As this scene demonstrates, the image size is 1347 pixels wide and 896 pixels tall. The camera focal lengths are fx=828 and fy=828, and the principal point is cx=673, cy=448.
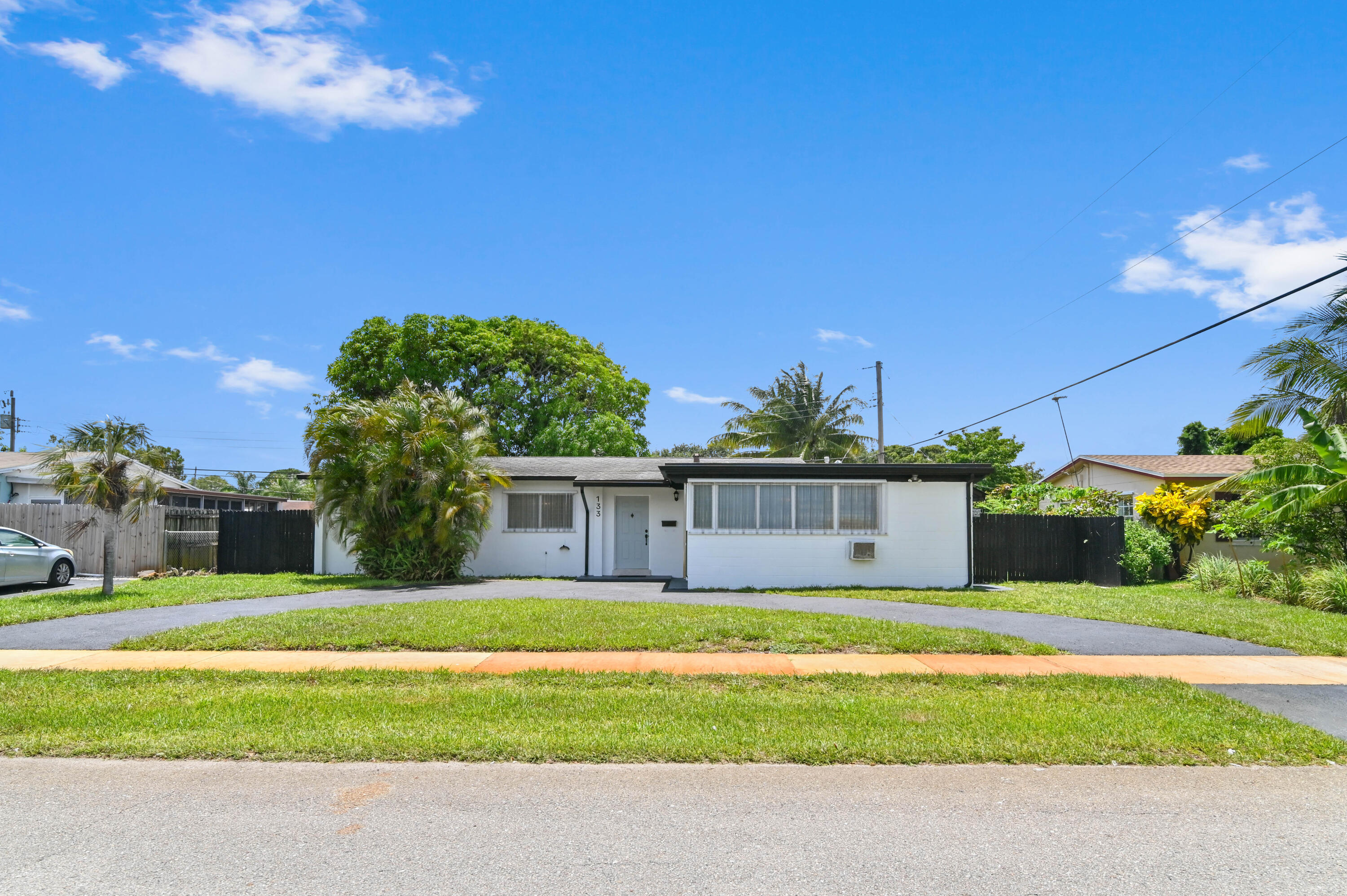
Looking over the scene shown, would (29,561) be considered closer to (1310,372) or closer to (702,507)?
(702,507)

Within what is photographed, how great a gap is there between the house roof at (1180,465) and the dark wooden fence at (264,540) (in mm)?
24857

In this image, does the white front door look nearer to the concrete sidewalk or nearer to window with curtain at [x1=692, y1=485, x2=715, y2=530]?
window with curtain at [x1=692, y1=485, x2=715, y2=530]

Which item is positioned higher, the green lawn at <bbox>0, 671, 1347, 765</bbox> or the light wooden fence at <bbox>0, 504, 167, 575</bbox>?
the light wooden fence at <bbox>0, 504, 167, 575</bbox>

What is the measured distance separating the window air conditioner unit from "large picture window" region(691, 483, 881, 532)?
Result: 1.31 feet

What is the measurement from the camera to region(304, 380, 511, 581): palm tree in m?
18.1

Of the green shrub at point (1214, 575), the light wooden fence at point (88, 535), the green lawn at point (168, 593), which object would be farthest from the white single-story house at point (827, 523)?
the light wooden fence at point (88, 535)

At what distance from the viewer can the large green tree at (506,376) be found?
3516 centimetres

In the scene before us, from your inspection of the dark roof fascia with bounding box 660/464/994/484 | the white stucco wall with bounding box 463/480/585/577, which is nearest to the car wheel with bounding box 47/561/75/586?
the white stucco wall with bounding box 463/480/585/577

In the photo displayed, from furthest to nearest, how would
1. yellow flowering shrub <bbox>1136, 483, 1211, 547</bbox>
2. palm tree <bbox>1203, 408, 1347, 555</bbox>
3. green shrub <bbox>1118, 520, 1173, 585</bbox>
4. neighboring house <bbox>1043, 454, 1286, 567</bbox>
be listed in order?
neighboring house <bbox>1043, 454, 1286, 567</bbox>, yellow flowering shrub <bbox>1136, 483, 1211, 547</bbox>, green shrub <bbox>1118, 520, 1173, 585</bbox>, palm tree <bbox>1203, 408, 1347, 555</bbox>

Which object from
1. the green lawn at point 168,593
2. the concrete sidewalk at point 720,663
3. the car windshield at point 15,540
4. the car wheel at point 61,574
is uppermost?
the car windshield at point 15,540

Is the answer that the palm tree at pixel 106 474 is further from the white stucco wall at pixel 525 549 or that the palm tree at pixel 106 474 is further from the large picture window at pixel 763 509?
the large picture window at pixel 763 509

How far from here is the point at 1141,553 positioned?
61.5 ft

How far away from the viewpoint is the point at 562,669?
28.4ft

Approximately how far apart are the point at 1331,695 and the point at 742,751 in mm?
6200
